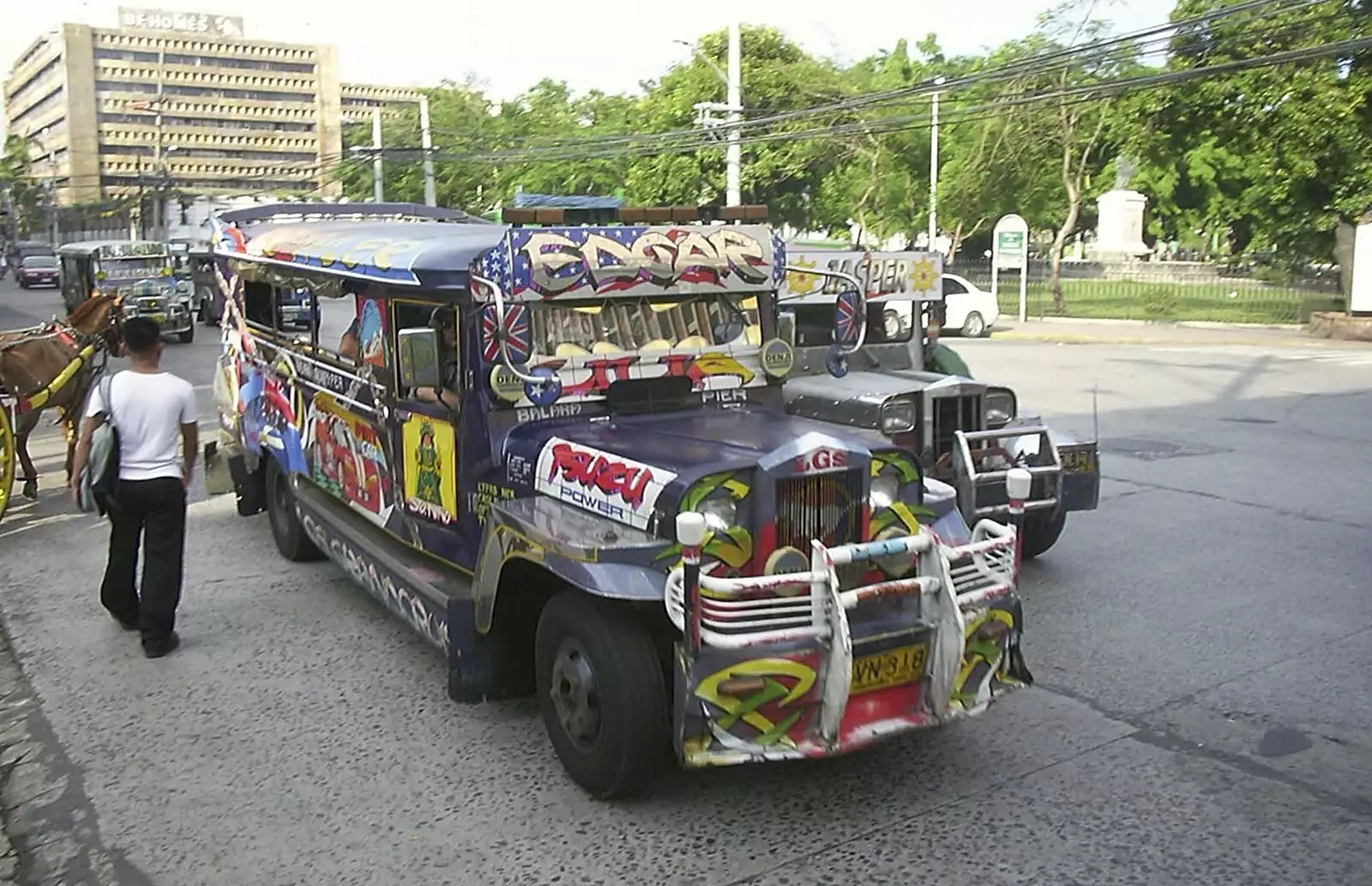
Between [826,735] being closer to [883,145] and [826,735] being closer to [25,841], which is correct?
[25,841]

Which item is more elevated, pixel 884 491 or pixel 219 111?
pixel 219 111

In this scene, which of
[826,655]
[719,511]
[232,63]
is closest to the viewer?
[826,655]

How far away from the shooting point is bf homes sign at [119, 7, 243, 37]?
143 metres

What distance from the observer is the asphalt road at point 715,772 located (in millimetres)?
4328

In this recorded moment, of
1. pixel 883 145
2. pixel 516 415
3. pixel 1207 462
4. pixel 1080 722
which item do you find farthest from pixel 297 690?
pixel 883 145

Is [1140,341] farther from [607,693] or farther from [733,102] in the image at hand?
[607,693]

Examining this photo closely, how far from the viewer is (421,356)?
17.3ft

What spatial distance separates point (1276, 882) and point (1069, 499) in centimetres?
431

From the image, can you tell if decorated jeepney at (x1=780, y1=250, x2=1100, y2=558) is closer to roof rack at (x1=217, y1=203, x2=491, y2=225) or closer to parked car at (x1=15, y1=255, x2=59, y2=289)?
roof rack at (x1=217, y1=203, x2=491, y2=225)

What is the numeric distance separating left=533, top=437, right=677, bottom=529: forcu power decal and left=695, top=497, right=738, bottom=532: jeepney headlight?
0.53 ft

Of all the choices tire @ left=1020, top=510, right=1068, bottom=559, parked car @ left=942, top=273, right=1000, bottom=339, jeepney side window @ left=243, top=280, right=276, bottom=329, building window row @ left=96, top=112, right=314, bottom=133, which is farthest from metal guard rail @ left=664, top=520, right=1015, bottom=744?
building window row @ left=96, top=112, right=314, bottom=133

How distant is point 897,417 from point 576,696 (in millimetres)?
4187

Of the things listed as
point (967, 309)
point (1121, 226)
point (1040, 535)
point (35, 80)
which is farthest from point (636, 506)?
point (35, 80)

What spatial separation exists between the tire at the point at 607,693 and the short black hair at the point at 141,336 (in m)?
2.99
